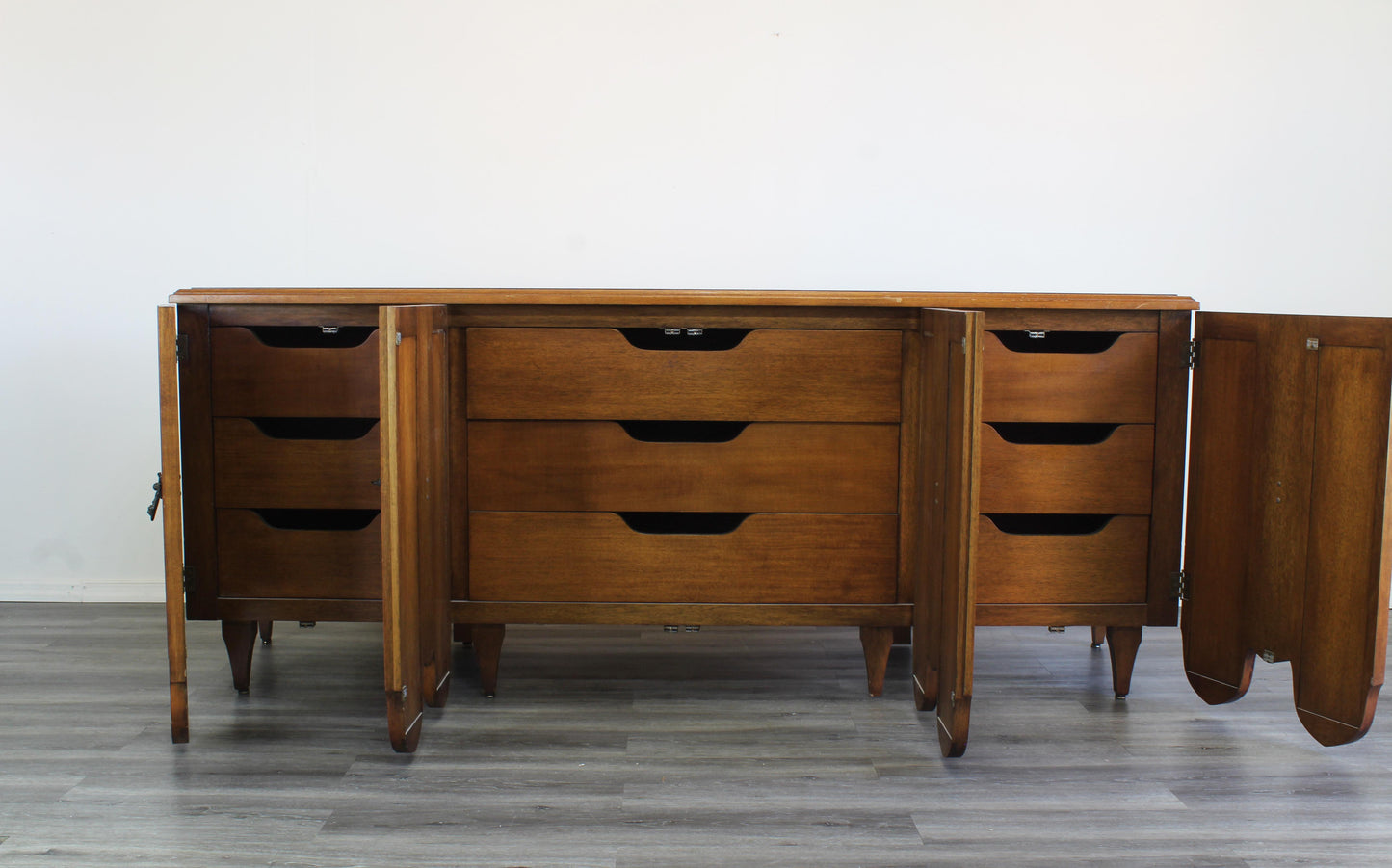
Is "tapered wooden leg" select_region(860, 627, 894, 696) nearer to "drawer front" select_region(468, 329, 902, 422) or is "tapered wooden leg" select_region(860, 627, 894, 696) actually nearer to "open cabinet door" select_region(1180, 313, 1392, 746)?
"drawer front" select_region(468, 329, 902, 422)

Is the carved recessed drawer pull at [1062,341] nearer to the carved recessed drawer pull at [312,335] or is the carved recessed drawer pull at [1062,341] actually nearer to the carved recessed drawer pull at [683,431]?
the carved recessed drawer pull at [683,431]

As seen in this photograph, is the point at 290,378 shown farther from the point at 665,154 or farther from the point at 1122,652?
the point at 1122,652

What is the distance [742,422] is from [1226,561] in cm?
84

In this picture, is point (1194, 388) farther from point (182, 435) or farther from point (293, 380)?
point (182, 435)

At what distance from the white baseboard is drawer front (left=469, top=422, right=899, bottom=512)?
50.1 inches

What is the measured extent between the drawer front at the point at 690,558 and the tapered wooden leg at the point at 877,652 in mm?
105

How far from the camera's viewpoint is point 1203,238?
2.47 m

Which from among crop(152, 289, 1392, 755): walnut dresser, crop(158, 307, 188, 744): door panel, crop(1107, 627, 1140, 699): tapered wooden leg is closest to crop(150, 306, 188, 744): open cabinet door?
crop(158, 307, 188, 744): door panel

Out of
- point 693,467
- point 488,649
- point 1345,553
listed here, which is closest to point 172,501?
point 488,649

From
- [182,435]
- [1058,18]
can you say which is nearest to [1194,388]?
[1058,18]

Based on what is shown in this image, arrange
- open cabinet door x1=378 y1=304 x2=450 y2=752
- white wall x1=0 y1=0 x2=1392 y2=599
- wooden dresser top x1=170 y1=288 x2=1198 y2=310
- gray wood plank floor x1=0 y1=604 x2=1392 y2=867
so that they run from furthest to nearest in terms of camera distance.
Result: white wall x1=0 y1=0 x2=1392 y2=599 → wooden dresser top x1=170 y1=288 x2=1198 y2=310 → open cabinet door x1=378 y1=304 x2=450 y2=752 → gray wood plank floor x1=0 y1=604 x2=1392 y2=867

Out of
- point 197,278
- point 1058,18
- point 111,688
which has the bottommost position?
point 111,688

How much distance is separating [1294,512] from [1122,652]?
1.28ft

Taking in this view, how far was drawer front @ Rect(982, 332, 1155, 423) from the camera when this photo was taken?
5.62 feet
